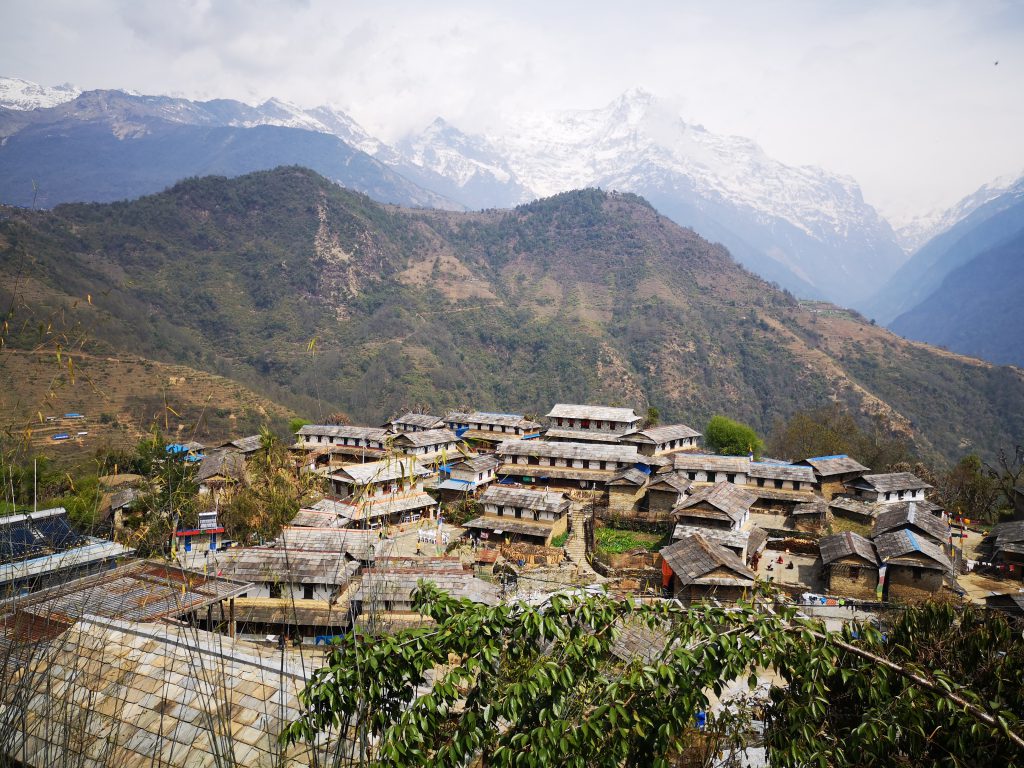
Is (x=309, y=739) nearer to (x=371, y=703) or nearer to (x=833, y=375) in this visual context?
(x=371, y=703)

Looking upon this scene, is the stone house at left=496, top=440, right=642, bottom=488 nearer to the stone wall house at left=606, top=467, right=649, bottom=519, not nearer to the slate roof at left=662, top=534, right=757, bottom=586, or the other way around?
the stone wall house at left=606, top=467, right=649, bottom=519

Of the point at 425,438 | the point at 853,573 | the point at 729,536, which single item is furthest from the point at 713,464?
the point at 425,438

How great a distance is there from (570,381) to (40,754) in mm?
99818

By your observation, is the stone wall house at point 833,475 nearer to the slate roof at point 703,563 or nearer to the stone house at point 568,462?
Result: the stone house at point 568,462

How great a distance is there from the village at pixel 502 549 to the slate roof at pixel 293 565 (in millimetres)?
82

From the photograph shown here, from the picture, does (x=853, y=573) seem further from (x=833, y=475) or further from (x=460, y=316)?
(x=460, y=316)

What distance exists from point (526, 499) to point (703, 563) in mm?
10969

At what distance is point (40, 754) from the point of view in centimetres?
662

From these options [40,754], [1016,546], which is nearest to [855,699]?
[40,754]

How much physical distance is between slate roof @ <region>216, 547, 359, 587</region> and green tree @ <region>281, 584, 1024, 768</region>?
15.1 metres

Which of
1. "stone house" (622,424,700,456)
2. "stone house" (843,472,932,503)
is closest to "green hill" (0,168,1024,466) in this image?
"stone house" (622,424,700,456)

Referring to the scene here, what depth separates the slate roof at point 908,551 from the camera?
23484 millimetres

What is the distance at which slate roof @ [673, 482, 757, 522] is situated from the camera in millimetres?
29859

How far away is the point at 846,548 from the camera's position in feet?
81.0
